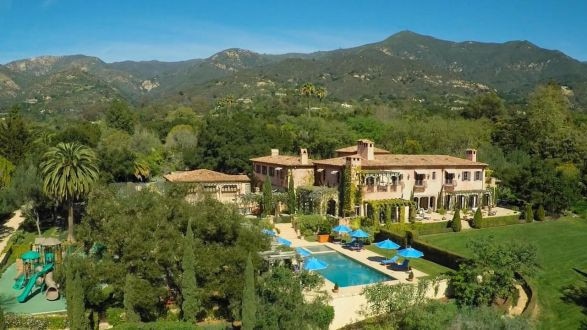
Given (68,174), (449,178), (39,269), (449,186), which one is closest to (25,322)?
(39,269)

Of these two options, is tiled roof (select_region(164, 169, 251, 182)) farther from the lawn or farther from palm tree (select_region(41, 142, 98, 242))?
the lawn

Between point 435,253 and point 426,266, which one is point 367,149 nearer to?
point 435,253

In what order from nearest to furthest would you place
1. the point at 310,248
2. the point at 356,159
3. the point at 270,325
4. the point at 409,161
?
the point at 270,325 < the point at 310,248 < the point at 356,159 < the point at 409,161

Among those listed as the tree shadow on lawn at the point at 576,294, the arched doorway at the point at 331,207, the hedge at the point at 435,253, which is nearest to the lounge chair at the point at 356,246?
the hedge at the point at 435,253

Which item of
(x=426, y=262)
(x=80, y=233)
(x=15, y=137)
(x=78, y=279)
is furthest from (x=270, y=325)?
(x=15, y=137)

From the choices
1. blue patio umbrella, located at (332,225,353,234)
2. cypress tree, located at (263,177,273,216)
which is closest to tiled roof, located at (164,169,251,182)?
cypress tree, located at (263,177,273,216)

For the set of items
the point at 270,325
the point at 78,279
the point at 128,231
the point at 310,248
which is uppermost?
the point at 128,231

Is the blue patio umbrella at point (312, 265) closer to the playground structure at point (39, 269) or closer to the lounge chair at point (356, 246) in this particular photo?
the lounge chair at point (356, 246)

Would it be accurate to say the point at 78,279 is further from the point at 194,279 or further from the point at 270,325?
the point at 270,325
